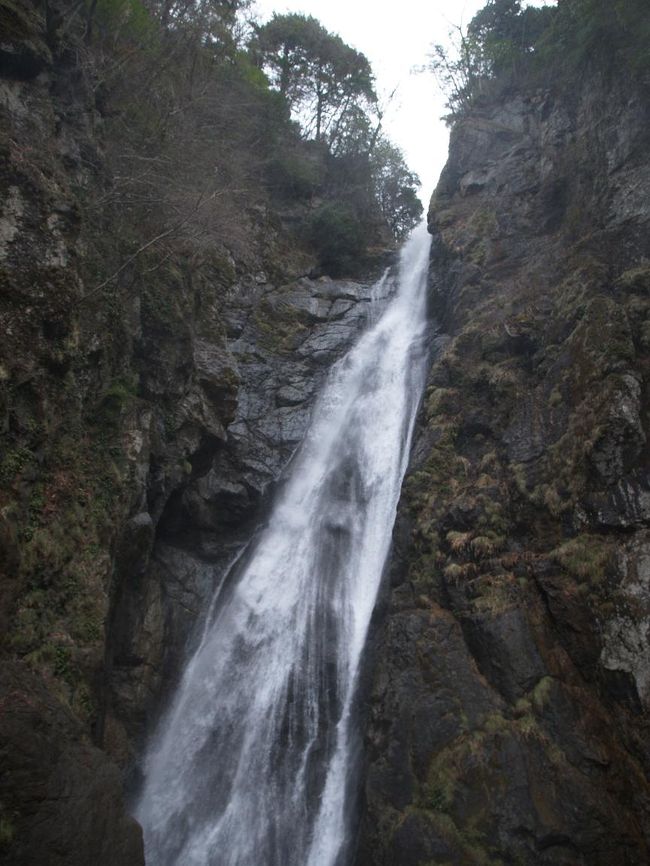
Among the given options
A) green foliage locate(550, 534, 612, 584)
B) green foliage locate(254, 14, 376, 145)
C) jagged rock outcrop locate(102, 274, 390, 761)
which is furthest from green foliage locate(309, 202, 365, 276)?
green foliage locate(550, 534, 612, 584)

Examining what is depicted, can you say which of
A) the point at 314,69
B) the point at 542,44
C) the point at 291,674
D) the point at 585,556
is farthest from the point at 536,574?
the point at 314,69

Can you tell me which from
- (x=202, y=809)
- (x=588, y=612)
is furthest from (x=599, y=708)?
(x=202, y=809)

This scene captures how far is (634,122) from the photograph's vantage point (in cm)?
1549

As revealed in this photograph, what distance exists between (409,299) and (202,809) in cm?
1866

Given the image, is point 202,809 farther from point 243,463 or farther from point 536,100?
point 536,100

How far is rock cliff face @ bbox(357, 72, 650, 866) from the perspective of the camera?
8250 mm

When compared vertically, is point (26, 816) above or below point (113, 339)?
below

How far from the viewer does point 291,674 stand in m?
12.0

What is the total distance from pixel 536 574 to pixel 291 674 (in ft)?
18.0

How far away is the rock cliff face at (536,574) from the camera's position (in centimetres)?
825

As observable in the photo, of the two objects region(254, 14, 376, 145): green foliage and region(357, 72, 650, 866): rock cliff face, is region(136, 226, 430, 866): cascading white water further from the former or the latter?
region(254, 14, 376, 145): green foliage

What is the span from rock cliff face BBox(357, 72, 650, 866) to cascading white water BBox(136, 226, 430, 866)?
1295mm

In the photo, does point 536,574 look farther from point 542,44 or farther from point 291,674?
point 542,44

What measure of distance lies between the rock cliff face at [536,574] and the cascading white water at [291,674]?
129 cm
